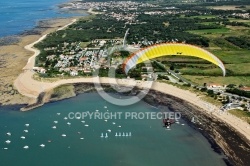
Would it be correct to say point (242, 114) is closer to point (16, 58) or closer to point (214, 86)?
point (214, 86)

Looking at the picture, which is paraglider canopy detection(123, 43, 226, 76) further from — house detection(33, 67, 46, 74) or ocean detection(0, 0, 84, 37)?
ocean detection(0, 0, 84, 37)

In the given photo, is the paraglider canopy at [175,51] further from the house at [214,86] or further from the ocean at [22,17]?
the ocean at [22,17]

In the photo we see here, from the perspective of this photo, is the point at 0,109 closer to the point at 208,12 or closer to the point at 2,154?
the point at 2,154

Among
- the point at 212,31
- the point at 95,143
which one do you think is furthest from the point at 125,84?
the point at 212,31

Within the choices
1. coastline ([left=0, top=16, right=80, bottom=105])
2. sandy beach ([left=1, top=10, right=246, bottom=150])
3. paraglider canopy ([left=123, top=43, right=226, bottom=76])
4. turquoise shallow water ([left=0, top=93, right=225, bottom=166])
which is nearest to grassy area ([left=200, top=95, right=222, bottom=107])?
sandy beach ([left=1, top=10, right=246, bottom=150])

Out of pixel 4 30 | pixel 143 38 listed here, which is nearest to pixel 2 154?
pixel 143 38
